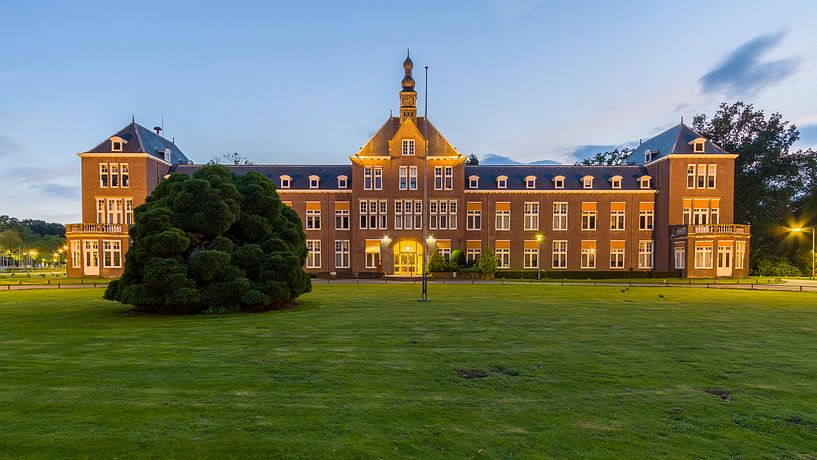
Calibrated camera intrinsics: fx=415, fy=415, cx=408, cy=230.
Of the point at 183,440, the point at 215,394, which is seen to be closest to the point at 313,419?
the point at 183,440

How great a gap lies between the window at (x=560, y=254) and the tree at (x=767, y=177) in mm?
28333

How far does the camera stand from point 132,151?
4903cm

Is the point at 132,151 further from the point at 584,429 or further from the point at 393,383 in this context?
the point at 584,429

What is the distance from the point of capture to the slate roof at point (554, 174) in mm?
52625

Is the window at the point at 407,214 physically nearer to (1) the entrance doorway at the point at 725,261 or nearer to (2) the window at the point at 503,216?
(2) the window at the point at 503,216

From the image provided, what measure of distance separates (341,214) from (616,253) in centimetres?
3488

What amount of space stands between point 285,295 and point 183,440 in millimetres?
14803

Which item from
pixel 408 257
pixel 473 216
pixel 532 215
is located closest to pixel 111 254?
pixel 408 257

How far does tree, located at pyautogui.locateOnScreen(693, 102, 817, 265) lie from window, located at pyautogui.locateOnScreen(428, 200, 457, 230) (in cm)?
4298

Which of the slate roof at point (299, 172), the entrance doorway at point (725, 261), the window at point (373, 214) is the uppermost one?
the slate roof at point (299, 172)

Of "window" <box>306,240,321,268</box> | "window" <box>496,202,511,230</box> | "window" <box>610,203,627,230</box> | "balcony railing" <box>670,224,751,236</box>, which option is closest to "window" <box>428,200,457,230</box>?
"window" <box>496,202,511,230</box>

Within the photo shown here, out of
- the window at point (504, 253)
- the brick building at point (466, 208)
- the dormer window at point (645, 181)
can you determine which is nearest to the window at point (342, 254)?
the brick building at point (466, 208)

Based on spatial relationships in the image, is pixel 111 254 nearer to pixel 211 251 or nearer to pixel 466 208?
pixel 211 251

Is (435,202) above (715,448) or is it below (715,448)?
above
